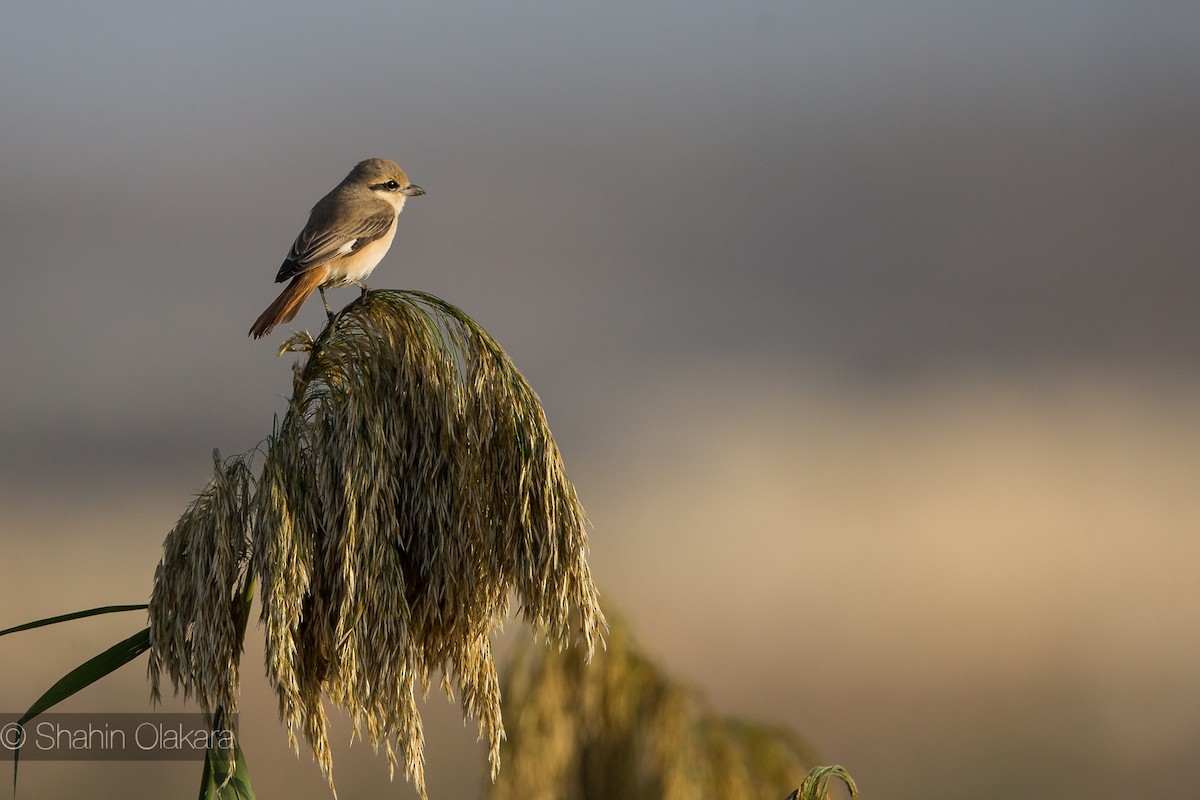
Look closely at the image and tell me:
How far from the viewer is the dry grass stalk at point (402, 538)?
96.1 inches

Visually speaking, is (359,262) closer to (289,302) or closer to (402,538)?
(289,302)

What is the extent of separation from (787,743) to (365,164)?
3761mm

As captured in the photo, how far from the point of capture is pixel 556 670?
10.6 ft

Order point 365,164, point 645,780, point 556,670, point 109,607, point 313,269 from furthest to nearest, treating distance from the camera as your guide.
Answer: point 365,164 < point 313,269 < point 556,670 < point 645,780 < point 109,607

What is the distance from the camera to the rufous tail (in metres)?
4.23

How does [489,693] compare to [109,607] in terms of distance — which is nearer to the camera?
[109,607]

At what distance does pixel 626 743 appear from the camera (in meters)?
3.10

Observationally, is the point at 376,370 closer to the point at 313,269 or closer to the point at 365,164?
the point at 313,269

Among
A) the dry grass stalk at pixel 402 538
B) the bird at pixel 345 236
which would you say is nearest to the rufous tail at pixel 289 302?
the bird at pixel 345 236

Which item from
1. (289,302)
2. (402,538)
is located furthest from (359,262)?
(402,538)

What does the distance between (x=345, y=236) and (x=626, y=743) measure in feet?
9.20

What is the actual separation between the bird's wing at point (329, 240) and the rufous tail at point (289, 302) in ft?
0.14

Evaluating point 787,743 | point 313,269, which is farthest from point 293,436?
point 313,269

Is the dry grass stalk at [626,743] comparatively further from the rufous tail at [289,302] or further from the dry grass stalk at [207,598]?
the rufous tail at [289,302]
